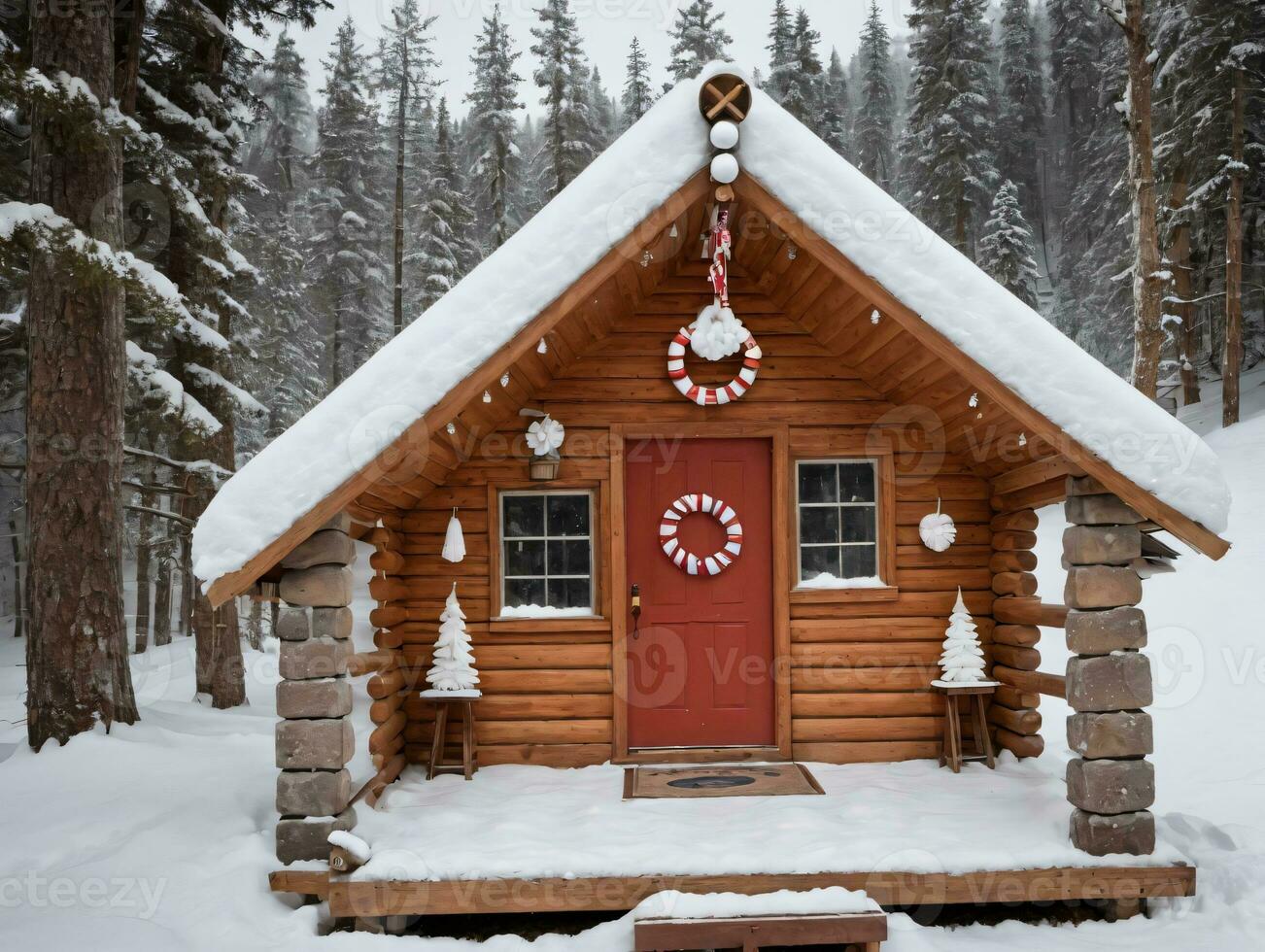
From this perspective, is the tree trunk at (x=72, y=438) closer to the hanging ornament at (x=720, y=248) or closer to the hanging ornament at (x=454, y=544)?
the hanging ornament at (x=454, y=544)

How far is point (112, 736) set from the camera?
6.07 m

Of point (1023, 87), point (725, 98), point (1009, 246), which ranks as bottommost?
point (725, 98)


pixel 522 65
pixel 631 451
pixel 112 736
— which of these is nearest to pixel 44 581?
pixel 112 736

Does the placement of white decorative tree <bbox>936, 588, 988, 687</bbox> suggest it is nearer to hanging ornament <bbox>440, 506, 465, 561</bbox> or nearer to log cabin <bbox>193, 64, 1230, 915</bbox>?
log cabin <bbox>193, 64, 1230, 915</bbox>

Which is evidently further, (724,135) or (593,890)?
(724,135)

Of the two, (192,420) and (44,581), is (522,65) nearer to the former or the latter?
(192,420)

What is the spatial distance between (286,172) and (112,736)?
16788 mm

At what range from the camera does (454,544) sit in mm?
6066

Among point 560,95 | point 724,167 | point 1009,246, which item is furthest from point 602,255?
point 1009,246

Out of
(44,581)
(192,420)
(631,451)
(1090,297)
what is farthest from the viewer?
(1090,297)

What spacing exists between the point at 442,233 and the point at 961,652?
16.9m

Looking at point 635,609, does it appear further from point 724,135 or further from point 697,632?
point 724,135

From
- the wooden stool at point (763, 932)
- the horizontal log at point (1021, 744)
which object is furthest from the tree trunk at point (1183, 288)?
the wooden stool at point (763, 932)

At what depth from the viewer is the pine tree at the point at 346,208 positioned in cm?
2070
